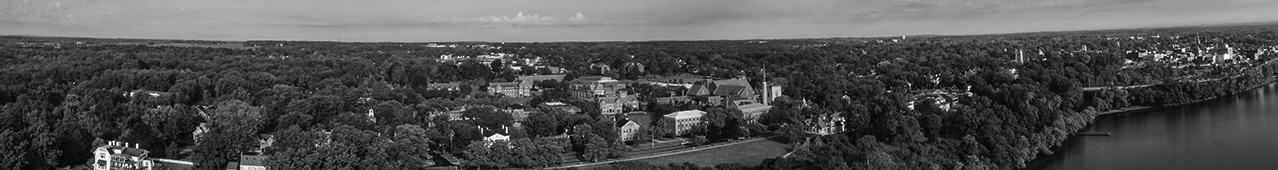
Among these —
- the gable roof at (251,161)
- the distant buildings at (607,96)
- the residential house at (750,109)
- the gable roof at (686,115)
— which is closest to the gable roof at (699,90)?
the distant buildings at (607,96)

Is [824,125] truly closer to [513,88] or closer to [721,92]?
[721,92]

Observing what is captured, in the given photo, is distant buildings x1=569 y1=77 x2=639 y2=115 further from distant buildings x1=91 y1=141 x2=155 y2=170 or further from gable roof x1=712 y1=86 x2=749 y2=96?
distant buildings x1=91 y1=141 x2=155 y2=170

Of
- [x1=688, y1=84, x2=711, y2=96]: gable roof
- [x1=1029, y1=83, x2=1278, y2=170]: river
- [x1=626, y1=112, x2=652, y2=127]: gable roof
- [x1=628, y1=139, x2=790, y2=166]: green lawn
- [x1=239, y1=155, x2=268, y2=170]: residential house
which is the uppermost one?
[x1=688, y1=84, x2=711, y2=96]: gable roof

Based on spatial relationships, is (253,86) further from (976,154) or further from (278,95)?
(976,154)

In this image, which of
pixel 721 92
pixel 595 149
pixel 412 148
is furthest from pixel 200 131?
pixel 721 92

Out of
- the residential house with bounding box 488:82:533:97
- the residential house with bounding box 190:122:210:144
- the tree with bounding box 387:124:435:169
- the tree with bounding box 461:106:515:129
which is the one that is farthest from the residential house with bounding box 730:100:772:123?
the residential house with bounding box 190:122:210:144

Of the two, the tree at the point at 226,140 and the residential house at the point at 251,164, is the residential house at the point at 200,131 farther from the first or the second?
the residential house at the point at 251,164

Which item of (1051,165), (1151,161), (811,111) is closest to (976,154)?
(1051,165)
